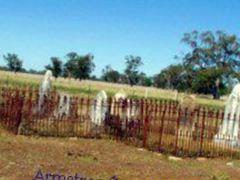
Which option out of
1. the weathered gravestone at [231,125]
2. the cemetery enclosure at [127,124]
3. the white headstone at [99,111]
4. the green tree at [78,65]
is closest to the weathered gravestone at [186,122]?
the cemetery enclosure at [127,124]

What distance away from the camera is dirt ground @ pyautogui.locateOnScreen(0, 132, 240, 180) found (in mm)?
13516

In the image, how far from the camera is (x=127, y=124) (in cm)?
2178

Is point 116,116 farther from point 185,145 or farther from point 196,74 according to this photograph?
point 196,74

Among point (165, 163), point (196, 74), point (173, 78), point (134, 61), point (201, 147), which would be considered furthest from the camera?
point (134, 61)

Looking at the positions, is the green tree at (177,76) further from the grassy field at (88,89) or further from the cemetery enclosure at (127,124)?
the cemetery enclosure at (127,124)

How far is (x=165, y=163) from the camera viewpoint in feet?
56.7

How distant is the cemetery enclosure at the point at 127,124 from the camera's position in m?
20.8

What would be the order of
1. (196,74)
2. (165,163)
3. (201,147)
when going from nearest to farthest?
(165,163), (201,147), (196,74)

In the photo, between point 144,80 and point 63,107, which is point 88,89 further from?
point 144,80

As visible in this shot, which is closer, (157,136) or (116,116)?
(157,136)

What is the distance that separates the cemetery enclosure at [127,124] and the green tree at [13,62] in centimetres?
12700

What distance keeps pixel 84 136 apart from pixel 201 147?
412cm

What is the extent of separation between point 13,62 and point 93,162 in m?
137

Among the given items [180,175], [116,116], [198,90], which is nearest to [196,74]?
[198,90]
